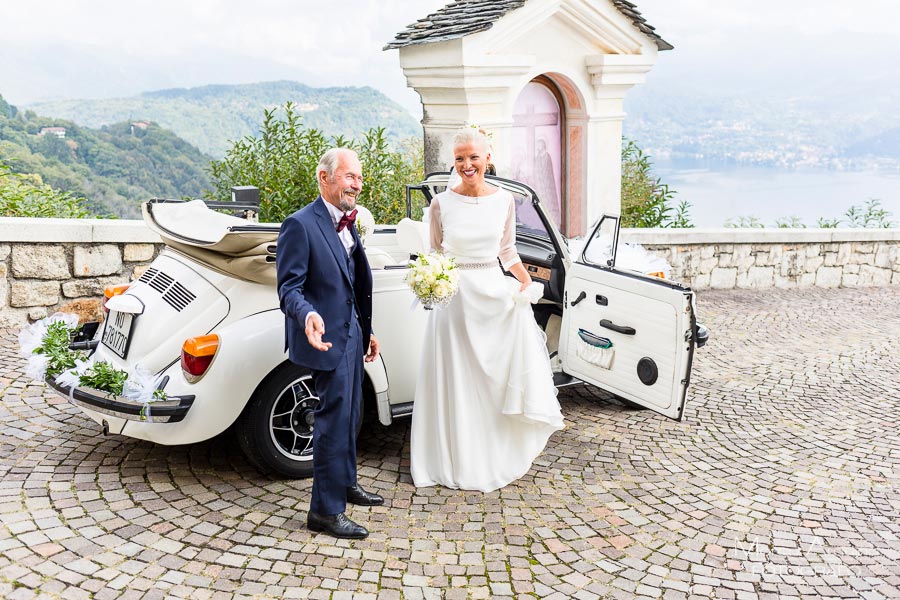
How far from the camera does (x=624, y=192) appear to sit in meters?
12.3

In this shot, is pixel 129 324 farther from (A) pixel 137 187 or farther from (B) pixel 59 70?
(B) pixel 59 70

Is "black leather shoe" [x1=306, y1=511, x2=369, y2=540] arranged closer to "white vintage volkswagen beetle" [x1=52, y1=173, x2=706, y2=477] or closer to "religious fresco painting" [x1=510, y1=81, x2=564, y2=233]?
"white vintage volkswagen beetle" [x1=52, y1=173, x2=706, y2=477]

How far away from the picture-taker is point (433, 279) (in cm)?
466

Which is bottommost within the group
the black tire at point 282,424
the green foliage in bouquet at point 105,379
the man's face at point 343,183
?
the black tire at point 282,424

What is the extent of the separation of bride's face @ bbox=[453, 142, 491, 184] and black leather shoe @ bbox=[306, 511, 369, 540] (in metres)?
1.91

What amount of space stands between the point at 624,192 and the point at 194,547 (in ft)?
30.4

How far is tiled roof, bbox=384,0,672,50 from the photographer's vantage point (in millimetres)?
8352

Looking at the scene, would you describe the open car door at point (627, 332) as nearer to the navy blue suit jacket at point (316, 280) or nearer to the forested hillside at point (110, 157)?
the navy blue suit jacket at point (316, 280)

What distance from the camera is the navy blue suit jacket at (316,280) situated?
4086 millimetres

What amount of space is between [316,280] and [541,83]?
5967 millimetres

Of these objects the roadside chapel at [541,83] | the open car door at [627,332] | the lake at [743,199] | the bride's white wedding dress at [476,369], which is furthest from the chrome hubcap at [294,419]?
the lake at [743,199]

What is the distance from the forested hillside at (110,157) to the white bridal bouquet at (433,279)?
890 centimetres

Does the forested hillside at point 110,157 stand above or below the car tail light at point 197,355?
above

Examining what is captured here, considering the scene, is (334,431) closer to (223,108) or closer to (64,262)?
(64,262)
